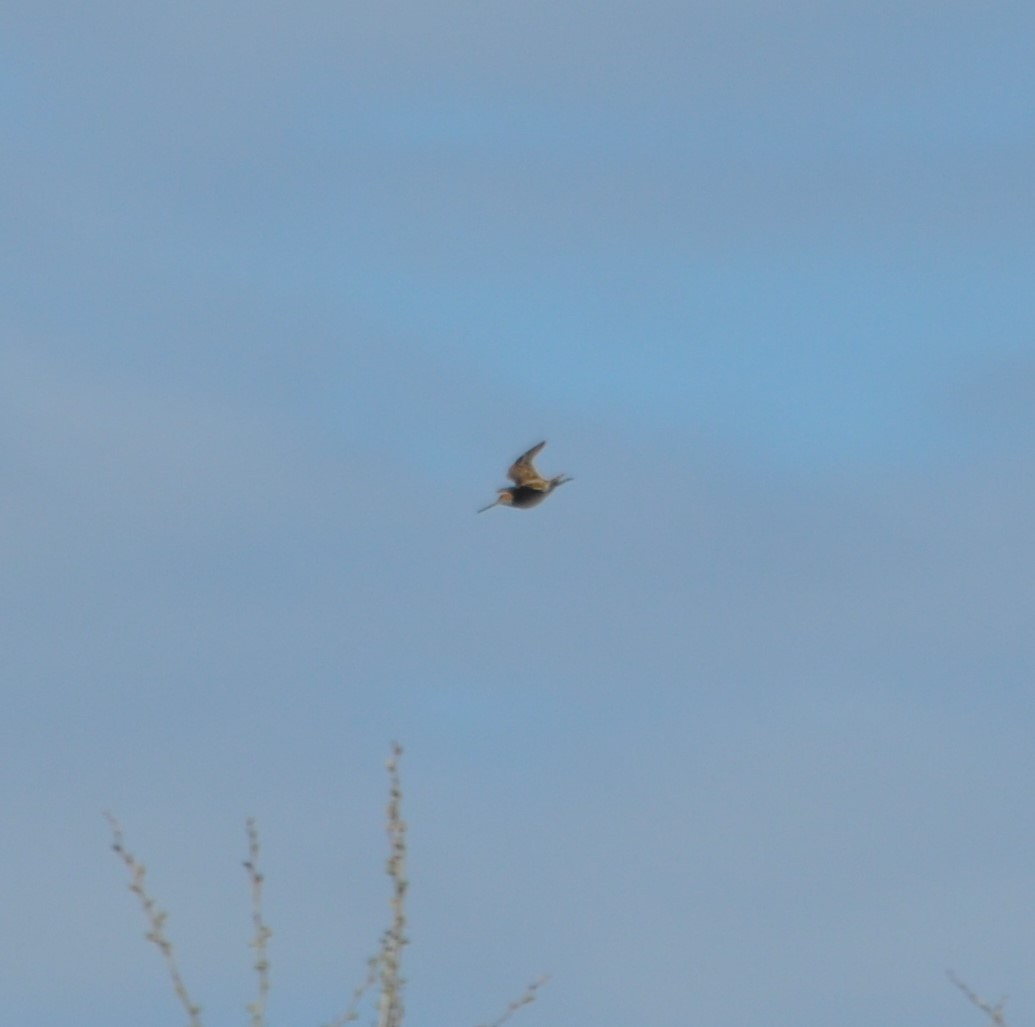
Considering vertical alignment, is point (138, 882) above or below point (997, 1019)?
above

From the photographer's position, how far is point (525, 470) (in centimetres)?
2372

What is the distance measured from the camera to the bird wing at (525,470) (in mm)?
23453

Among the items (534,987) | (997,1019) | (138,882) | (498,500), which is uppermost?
(498,500)

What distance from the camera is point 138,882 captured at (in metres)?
7.71

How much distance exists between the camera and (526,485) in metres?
23.3

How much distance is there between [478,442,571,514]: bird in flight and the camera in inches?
907

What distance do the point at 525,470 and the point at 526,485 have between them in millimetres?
421

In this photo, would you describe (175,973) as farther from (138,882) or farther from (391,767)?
(391,767)

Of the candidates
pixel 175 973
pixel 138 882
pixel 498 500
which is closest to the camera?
pixel 175 973

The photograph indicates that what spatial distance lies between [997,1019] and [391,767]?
2.20 meters

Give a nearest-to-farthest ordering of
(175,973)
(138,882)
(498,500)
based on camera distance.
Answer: (175,973) → (138,882) → (498,500)

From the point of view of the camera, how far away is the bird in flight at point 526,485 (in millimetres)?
23031

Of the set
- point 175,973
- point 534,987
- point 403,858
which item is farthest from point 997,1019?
point 175,973

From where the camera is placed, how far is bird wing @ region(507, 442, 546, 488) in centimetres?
2345
